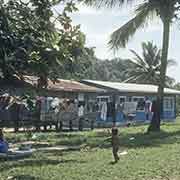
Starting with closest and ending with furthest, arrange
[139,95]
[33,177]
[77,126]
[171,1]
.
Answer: [33,177], [171,1], [77,126], [139,95]

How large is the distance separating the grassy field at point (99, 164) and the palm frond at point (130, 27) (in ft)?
22.3

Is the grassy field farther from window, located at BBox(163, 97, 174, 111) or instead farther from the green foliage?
window, located at BBox(163, 97, 174, 111)

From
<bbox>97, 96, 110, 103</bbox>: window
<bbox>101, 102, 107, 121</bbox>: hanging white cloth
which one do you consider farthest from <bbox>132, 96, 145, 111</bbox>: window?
<bbox>101, 102, 107, 121</bbox>: hanging white cloth

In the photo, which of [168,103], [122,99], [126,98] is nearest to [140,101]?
[126,98]

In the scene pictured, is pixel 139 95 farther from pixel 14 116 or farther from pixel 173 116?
pixel 14 116

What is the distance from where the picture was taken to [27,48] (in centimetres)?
686

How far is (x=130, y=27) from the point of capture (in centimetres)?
2536

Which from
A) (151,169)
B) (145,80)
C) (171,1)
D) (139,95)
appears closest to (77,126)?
(171,1)

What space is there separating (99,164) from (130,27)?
13012 mm

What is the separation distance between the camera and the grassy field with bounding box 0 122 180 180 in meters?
11.6

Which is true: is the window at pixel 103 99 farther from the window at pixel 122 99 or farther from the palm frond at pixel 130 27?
the palm frond at pixel 130 27

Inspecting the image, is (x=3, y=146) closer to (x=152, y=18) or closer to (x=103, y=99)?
(x=152, y=18)

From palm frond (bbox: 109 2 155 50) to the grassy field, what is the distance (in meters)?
6.81

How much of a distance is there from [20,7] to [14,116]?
19820mm
